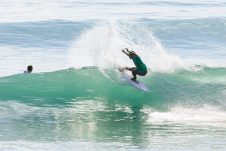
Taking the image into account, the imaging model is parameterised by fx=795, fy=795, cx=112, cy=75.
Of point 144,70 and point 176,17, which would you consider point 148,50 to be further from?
point 176,17

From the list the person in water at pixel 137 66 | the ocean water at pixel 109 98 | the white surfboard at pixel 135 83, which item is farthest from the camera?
the white surfboard at pixel 135 83

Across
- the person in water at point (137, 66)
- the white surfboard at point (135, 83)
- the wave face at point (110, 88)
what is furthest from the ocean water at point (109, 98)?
the person in water at point (137, 66)

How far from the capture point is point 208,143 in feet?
60.1

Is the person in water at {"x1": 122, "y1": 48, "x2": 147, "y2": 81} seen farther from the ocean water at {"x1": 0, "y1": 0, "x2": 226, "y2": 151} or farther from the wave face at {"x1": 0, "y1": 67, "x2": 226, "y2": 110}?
the ocean water at {"x1": 0, "y1": 0, "x2": 226, "y2": 151}

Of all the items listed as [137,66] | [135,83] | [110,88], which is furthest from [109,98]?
[137,66]

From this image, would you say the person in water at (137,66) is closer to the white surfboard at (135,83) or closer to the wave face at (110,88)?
the white surfboard at (135,83)

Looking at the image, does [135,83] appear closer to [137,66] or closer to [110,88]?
[137,66]

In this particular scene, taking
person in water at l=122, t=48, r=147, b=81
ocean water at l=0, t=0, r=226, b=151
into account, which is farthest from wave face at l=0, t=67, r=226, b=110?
person in water at l=122, t=48, r=147, b=81

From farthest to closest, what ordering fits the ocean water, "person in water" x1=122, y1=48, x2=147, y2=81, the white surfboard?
the white surfboard → "person in water" x1=122, y1=48, x2=147, y2=81 → the ocean water

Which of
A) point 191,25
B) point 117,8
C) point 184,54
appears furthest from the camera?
point 117,8

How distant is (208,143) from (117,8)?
3231 centimetres

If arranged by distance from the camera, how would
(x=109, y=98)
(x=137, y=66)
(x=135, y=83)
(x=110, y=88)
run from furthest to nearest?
(x=110, y=88) < (x=109, y=98) < (x=135, y=83) < (x=137, y=66)

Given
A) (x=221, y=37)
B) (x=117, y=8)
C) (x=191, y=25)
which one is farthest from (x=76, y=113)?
(x=117, y=8)

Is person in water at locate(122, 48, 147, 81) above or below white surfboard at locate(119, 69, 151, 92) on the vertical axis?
above
